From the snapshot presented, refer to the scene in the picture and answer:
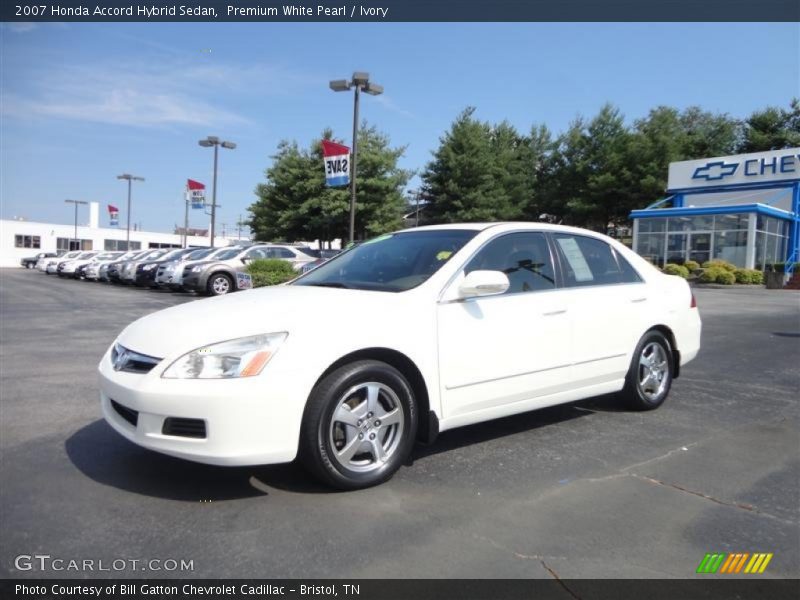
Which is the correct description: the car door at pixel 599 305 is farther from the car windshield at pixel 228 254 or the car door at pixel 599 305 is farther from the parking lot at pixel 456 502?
the car windshield at pixel 228 254

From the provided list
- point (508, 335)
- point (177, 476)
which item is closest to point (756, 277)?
point (508, 335)

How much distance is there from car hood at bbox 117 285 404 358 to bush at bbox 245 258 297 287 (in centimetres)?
1193

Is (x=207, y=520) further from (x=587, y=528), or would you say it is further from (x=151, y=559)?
(x=587, y=528)

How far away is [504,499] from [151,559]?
1789mm

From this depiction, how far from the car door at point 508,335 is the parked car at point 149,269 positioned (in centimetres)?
2010

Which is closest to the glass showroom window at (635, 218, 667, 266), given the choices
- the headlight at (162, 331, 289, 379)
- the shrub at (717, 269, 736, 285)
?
the shrub at (717, 269, 736, 285)

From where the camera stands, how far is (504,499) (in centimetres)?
325

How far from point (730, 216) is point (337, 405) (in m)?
29.5

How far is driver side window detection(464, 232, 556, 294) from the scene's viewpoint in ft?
13.4

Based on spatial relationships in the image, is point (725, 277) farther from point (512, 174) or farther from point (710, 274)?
point (512, 174)

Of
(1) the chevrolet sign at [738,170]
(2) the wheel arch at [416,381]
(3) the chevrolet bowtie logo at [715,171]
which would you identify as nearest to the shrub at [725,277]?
(1) the chevrolet sign at [738,170]

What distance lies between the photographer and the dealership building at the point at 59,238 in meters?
58.3

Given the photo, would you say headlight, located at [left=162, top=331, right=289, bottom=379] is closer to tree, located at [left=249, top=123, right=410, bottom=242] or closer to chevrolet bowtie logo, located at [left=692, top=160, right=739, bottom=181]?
tree, located at [left=249, top=123, right=410, bottom=242]
